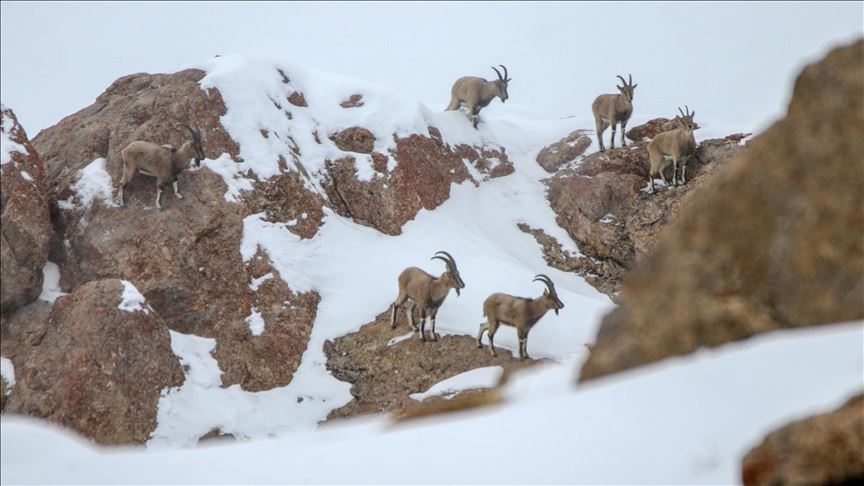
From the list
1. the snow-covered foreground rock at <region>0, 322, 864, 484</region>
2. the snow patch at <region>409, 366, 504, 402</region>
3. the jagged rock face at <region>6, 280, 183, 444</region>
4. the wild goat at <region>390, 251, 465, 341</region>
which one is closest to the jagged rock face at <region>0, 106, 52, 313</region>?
the jagged rock face at <region>6, 280, 183, 444</region>

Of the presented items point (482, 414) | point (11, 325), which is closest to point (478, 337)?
point (11, 325)

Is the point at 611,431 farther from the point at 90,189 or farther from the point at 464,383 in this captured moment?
the point at 90,189

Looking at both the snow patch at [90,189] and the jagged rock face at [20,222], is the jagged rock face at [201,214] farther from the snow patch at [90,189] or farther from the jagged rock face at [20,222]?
the jagged rock face at [20,222]

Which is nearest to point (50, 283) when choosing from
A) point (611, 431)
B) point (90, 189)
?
point (90, 189)

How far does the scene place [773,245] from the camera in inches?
204

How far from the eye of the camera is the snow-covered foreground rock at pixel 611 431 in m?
4.53

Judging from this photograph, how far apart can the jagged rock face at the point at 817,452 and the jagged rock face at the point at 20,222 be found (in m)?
14.0

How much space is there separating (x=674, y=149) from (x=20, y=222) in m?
15.3

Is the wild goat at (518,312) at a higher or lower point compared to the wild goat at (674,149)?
lower

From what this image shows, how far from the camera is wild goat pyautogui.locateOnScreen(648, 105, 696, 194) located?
68.1ft

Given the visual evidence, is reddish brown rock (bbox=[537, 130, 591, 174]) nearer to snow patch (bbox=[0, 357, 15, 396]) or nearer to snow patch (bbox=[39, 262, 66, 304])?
snow patch (bbox=[39, 262, 66, 304])

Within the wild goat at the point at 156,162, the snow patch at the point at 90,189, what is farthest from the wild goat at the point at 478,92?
the snow patch at the point at 90,189

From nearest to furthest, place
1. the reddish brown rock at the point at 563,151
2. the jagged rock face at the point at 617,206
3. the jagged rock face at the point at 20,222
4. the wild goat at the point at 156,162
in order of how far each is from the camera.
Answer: the jagged rock face at the point at 20,222
the wild goat at the point at 156,162
the jagged rock face at the point at 617,206
the reddish brown rock at the point at 563,151

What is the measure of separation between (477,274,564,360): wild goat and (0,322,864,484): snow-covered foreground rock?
915 centimetres
